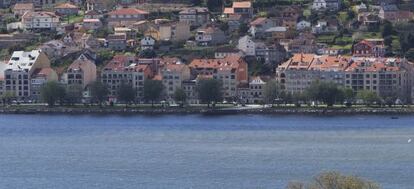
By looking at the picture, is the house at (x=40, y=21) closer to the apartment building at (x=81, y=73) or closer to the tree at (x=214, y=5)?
the tree at (x=214, y=5)

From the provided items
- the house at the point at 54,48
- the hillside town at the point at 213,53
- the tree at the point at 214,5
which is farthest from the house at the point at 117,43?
the tree at the point at 214,5

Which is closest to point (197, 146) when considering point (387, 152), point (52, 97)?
point (387, 152)

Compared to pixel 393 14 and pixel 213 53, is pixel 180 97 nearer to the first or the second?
pixel 213 53

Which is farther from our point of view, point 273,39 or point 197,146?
point 273,39

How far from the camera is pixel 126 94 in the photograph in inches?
2448

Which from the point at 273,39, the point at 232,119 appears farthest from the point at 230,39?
the point at 232,119

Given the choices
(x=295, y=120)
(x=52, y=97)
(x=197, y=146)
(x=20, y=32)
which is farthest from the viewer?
(x=20, y=32)

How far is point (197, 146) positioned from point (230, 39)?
22022mm

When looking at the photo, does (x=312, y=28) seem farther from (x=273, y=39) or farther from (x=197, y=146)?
(x=197, y=146)

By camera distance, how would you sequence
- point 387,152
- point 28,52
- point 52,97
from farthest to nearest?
1. point 28,52
2. point 52,97
3. point 387,152

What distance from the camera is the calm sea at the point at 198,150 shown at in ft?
129

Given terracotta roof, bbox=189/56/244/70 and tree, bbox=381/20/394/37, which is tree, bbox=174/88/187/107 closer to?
terracotta roof, bbox=189/56/244/70

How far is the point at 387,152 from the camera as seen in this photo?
146ft

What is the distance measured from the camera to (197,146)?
4744 cm
